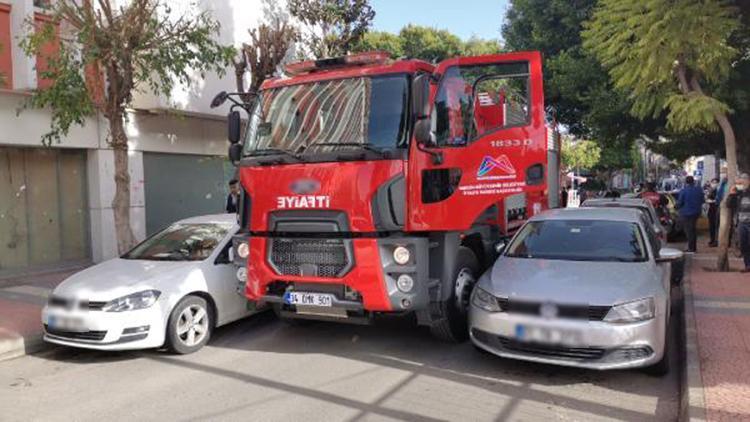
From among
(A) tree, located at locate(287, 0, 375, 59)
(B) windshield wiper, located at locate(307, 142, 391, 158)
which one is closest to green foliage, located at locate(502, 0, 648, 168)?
(A) tree, located at locate(287, 0, 375, 59)

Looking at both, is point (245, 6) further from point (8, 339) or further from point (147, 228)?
point (8, 339)

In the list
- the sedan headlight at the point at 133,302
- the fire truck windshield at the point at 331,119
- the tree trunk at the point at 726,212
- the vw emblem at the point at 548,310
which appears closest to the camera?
the vw emblem at the point at 548,310

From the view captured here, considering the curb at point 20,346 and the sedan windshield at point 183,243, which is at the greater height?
the sedan windshield at point 183,243

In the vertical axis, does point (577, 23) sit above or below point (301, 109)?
above

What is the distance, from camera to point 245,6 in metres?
16.3

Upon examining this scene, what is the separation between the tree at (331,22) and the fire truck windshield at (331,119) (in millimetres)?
8827

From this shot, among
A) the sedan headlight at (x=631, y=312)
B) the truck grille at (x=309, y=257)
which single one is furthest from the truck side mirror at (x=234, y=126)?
the sedan headlight at (x=631, y=312)

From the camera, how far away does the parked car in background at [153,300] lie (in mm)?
6309

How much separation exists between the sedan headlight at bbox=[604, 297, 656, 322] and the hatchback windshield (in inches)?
38.7

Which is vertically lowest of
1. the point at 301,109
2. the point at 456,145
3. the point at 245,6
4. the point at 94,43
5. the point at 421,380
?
the point at 421,380

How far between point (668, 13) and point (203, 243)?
23.4 ft

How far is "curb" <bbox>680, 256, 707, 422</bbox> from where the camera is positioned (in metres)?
4.52

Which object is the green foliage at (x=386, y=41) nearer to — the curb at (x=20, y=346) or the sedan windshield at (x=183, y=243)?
the sedan windshield at (x=183, y=243)

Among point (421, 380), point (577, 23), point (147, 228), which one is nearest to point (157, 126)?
point (147, 228)
